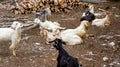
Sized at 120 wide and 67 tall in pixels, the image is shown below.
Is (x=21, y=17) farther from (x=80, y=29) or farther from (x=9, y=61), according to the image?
(x=9, y=61)

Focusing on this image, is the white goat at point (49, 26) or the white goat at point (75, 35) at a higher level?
the white goat at point (75, 35)

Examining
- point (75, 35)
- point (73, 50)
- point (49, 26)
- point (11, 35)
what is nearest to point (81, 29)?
point (75, 35)

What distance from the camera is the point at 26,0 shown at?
39.3ft

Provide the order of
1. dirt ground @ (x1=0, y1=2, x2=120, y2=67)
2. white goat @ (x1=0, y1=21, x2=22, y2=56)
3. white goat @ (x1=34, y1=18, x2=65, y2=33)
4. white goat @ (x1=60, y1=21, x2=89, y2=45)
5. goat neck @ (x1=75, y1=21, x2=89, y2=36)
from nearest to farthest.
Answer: dirt ground @ (x1=0, y1=2, x2=120, y2=67)
white goat @ (x1=0, y1=21, x2=22, y2=56)
white goat @ (x1=60, y1=21, x2=89, y2=45)
goat neck @ (x1=75, y1=21, x2=89, y2=36)
white goat @ (x1=34, y1=18, x2=65, y2=33)

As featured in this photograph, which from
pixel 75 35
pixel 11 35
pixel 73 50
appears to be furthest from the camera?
pixel 75 35

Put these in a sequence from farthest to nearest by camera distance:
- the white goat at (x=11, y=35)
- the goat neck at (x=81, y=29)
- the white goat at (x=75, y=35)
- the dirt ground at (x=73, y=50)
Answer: the goat neck at (x=81, y=29)
the white goat at (x=75, y=35)
the white goat at (x=11, y=35)
the dirt ground at (x=73, y=50)

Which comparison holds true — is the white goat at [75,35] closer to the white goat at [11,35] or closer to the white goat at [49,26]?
the white goat at [49,26]

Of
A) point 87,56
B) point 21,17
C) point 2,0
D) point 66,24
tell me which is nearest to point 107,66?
point 87,56

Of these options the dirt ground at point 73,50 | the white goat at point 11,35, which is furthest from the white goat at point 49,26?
the white goat at point 11,35

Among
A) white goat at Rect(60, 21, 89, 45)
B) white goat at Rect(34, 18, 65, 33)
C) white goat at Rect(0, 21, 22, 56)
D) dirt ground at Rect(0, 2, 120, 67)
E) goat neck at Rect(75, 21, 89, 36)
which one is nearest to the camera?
dirt ground at Rect(0, 2, 120, 67)

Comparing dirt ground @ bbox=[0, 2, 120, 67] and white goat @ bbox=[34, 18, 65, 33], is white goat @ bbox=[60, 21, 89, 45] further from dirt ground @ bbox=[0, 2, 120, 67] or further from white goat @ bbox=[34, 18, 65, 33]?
white goat @ bbox=[34, 18, 65, 33]

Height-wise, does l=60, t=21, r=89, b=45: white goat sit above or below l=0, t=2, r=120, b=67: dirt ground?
above

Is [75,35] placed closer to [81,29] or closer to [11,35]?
[81,29]

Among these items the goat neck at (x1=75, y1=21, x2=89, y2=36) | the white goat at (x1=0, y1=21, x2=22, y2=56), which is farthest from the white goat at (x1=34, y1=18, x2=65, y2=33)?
the white goat at (x1=0, y1=21, x2=22, y2=56)
